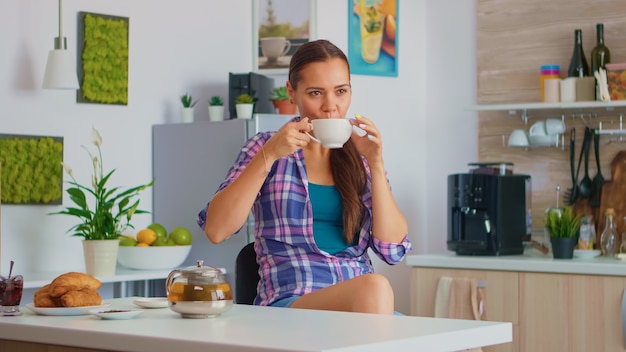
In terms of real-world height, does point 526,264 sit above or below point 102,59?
below

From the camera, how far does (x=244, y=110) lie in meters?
4.32

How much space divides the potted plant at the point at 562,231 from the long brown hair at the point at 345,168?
1858 millimetres

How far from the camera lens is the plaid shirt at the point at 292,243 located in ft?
7.98

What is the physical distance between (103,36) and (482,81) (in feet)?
6.05

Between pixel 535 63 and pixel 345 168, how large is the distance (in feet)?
8.23

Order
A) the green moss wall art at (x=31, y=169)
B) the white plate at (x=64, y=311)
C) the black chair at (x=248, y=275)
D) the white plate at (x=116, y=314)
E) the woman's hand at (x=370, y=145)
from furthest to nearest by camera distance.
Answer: the green moss wall art at (x=31, y=169) → the black chair at (x=248, y=275) → the woman's hand at (x=370, y=145) → the white plate at (x=64, y=311) → the white plate at (x=116, y=314)

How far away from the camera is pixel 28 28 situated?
4047 millimetres

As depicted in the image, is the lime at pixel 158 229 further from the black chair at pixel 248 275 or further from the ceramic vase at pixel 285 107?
the black chair at pixel 248 275

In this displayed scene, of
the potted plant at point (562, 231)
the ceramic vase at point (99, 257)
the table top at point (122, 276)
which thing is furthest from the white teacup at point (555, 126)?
the ceramic vase at point (99, 257)

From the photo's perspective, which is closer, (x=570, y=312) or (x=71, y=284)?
(x=71, y=284)

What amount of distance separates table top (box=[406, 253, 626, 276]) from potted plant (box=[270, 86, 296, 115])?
0.82m

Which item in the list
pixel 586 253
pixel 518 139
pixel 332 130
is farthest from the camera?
pixel 518 139

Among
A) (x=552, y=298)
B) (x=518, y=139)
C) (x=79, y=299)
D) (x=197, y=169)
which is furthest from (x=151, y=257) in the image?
(x=79, y=299)

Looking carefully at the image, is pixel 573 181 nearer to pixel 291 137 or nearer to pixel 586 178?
pixel 586 178
